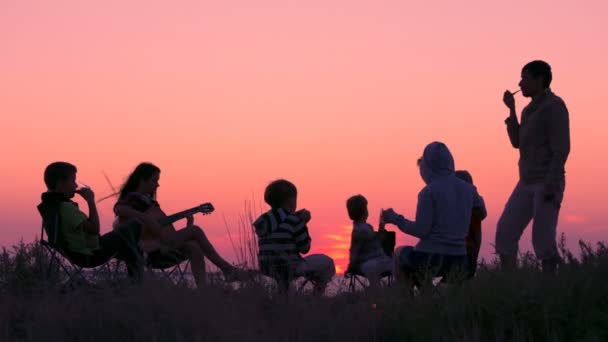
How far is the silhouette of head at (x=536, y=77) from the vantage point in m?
8.34

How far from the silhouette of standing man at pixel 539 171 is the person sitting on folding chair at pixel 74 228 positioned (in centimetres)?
318

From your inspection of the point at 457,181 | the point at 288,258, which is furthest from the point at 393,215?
the point at 288,258

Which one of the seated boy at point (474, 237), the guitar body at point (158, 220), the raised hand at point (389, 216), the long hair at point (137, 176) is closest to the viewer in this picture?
the raised hand at point (389, 216)

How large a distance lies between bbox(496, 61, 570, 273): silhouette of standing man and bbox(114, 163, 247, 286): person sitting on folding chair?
98.8 inches

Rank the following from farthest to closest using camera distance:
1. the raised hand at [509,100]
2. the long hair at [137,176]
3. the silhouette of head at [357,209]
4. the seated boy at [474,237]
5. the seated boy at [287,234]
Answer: the silhouette of head at [357,209]
the long hair at [137,176]
the raised hand at [509,100]
the seated boy at [474,237]
the seated boy at [287,234]

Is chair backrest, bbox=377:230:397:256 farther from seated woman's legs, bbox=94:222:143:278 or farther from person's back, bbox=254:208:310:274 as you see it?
seated woman's legs, bbox=94:222:143:278

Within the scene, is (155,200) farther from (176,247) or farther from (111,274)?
(111,274)

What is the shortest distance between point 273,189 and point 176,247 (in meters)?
1.25

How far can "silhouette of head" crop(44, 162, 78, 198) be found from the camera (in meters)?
8.42

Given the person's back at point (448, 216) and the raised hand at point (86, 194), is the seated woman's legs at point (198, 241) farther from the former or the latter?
the person's back at point (448, 216)

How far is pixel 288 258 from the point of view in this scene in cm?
822

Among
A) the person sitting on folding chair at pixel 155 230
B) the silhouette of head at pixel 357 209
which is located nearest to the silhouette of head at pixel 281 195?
the person sitting on folding chair at pixel 155 230

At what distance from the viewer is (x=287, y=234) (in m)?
8.28

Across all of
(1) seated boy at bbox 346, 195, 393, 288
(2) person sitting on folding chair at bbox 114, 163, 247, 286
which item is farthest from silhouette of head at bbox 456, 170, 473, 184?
(2) person sitting on folding chair at bbox 114, 163, 247, 286
